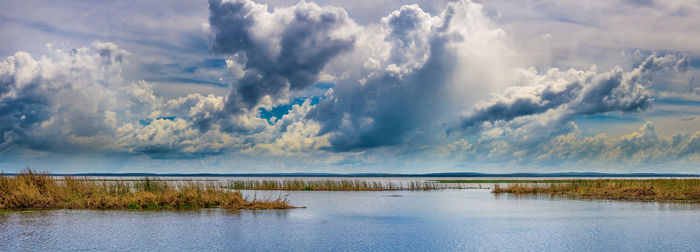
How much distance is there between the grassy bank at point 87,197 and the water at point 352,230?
8.05ft

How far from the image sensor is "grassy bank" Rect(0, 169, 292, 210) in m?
37.7

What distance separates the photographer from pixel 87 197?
131 feet

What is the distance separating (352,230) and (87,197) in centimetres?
2211

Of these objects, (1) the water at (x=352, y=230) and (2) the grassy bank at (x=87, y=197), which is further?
(2) the grassy bank at (x=87, y=197)

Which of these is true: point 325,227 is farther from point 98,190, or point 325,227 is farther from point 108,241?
point 98,190

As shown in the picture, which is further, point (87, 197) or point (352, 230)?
point (87, 197)

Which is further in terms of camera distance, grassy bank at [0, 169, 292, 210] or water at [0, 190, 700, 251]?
grassy bank at [0, 169, 292, 210]

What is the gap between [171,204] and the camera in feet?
133

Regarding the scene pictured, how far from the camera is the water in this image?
23.1 meters

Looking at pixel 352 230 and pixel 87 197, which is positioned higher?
pixel 87 197

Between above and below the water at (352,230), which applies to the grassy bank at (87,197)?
above

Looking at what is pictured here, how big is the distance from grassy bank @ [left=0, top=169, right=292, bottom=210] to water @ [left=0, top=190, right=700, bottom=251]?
2.45 metres

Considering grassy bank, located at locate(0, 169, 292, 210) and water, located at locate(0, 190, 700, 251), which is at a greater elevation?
grassy bank, located at locate(0, 169, 292, 210)

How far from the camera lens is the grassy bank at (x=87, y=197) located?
1485 inches
